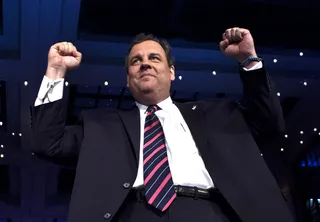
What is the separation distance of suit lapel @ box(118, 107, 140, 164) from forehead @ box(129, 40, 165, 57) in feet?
0.75

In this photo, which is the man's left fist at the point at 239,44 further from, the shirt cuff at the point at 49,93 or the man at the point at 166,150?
the shirt cuff at the point at 49,93

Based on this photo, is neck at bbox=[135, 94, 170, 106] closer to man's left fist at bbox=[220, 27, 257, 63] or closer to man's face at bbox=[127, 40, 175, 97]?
man's face at bbox=[127, 40, 175, 97]

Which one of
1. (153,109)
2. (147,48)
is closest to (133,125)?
(153,109)

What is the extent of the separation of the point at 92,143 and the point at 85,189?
0.14m

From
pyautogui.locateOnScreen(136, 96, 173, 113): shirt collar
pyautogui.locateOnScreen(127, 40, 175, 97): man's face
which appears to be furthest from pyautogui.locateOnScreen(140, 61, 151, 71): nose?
pyautogui.locateOnScreen(136, 96, 173, 113): shirt collar

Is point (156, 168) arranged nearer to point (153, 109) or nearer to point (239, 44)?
point (153, 109)

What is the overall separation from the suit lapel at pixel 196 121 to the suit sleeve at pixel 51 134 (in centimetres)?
36

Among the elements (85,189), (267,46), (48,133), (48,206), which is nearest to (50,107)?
(48,133)

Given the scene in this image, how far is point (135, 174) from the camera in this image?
1.28 meters

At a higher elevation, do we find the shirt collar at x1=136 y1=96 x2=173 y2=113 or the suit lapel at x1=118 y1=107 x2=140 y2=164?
the shirt collar at x1=136 y1=96 x2=173 y2=113

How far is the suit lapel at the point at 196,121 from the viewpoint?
4.53ft

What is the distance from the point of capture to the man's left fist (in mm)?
1409

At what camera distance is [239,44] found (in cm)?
143

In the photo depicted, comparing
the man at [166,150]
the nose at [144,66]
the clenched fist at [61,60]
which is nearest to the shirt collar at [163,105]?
the man at [166,150]
